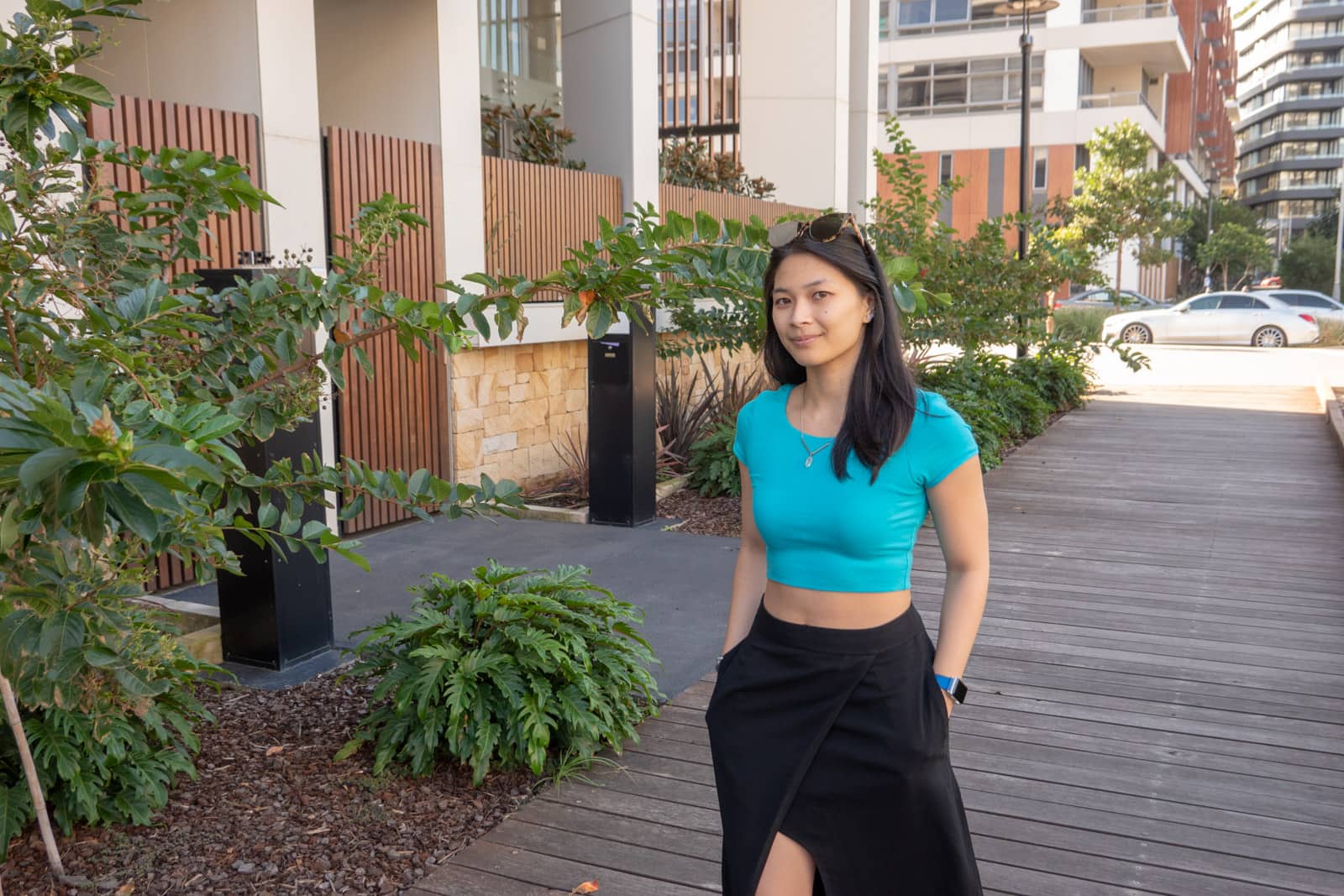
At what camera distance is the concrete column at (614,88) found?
10828 millimetres

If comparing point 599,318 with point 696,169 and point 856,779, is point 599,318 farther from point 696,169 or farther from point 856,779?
point 696,169

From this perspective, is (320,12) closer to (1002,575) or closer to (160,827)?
(1002,575)

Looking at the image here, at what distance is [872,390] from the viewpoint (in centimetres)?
238

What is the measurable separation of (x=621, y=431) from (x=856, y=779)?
21.5 feet

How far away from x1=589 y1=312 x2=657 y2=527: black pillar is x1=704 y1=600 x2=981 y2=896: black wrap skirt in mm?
6435

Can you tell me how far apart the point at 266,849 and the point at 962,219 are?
4603 cm

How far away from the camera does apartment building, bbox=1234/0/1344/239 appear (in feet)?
417

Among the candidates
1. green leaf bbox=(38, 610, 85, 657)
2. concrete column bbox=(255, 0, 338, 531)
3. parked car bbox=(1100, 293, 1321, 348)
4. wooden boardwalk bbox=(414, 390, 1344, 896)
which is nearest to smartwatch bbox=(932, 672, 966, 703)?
wooden boardwalk bbox=(414, 390, 1344, 896)

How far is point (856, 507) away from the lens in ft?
7.67

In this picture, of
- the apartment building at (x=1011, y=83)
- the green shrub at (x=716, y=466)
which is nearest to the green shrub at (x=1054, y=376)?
the green shrub at (x=716, y=466)

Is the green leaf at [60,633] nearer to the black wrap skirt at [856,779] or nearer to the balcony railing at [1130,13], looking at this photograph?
the black wrap skirt at [856,779]

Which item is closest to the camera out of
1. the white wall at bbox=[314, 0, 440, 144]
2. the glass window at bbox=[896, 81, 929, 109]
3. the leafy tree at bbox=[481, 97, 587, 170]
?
the white wall at bbox=[314, 0, 440, 144]

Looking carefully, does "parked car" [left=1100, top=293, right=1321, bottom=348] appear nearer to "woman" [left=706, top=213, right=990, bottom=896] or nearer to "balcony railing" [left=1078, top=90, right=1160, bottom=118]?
"balcony railing" [left=1078, top=90, right=1160, bottom=118]

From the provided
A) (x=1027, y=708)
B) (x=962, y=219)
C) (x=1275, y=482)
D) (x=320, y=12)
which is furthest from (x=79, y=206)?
(x=962, y=219)
